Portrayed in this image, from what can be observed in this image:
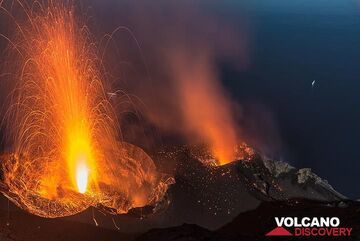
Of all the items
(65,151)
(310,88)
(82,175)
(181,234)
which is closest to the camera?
(181,234)

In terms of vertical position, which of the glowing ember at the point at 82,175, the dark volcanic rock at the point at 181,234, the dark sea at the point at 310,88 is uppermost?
the dark sea at the point at 310,88

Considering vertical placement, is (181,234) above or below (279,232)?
below

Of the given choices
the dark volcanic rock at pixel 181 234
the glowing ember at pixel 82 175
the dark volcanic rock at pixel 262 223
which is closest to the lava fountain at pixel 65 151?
the glowing ember at pixel 82 175

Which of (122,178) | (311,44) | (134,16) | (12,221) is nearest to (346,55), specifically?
(311,44)

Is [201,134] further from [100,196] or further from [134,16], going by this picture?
[134,16]

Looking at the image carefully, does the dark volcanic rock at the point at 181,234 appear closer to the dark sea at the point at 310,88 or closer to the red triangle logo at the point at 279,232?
the red triangle logo at the point at 279,232

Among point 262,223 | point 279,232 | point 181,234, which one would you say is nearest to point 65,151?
point 181,234

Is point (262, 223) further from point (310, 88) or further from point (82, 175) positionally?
point (310, 88)

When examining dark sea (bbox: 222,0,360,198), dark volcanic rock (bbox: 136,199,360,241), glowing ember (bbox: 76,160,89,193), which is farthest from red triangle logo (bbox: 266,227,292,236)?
dark sea (bbox: 222,0,360,198)

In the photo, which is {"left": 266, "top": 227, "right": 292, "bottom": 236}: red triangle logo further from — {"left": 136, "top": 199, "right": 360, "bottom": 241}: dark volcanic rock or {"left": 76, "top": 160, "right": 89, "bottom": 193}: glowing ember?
{"left": 76, "top": 160, "right": 89, "bottom": 193}: glowing ember
